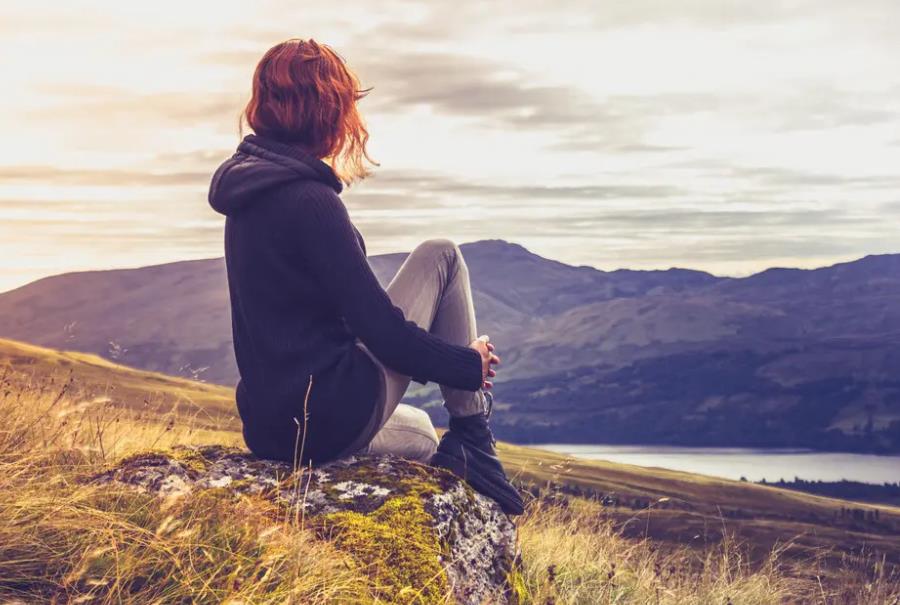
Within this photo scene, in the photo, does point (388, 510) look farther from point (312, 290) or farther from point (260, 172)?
point (260, 172)

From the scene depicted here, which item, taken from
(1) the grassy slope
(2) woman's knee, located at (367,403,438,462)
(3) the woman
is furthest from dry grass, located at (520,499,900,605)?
(1) the grassy slope

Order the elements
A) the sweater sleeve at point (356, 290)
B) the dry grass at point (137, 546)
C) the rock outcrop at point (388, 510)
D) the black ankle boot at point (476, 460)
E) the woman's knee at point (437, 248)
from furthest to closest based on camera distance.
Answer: the black ankle boot at point (476, 460), the woman's knee at point (437, 248), the sweater sleeve at point (356, 290), the rock outcrop at point (388, 510), the dry grass at point (137, 546)

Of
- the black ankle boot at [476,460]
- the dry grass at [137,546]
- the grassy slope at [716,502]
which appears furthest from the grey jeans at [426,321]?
the grassy slope at [716,502]

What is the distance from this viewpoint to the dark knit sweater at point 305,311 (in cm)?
458

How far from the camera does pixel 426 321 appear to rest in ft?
17.7

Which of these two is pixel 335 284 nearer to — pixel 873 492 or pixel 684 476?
pixel 684 476

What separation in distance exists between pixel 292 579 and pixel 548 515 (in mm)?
5233

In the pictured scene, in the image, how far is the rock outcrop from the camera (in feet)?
14.5

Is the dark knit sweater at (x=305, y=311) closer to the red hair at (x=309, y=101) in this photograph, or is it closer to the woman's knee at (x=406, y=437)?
the red hair at (x=309, y=101)

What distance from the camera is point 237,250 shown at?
4828 millimetres

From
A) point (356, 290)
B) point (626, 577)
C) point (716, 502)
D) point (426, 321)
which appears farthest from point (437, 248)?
point (716, 502)

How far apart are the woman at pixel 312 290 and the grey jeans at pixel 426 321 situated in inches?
0.6

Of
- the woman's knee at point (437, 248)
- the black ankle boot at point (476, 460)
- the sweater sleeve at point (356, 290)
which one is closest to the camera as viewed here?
the sweater sleeve at point (356, 290)

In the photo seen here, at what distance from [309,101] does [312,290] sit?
3.22 ft
